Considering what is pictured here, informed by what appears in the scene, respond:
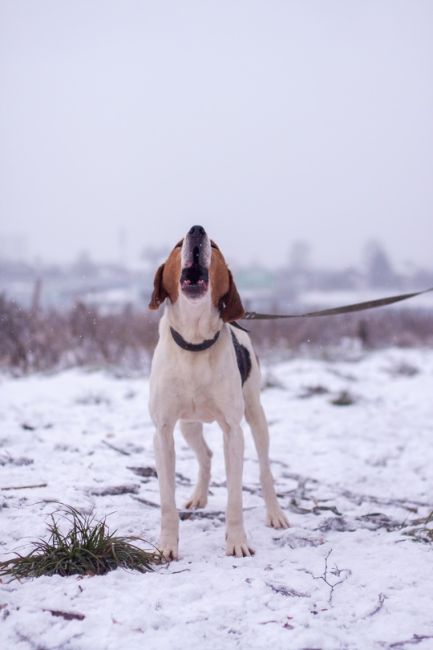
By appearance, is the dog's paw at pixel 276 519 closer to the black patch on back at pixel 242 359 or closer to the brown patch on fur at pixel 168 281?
the black patch on back at pixel 242 359

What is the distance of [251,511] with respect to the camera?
3.41 m

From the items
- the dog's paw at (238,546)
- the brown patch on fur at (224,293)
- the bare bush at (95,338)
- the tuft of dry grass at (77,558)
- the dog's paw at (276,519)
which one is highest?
the brown patch on fur at (224,293)

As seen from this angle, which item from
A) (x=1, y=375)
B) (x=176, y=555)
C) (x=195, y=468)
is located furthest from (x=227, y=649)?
(x=1, y=375)

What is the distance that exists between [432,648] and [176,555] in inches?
46.7

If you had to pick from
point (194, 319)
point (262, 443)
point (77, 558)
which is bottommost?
point (77, 558)

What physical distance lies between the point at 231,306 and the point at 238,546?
3.65ft

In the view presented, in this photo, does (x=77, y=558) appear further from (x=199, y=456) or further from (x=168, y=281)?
(x=199, y=456)

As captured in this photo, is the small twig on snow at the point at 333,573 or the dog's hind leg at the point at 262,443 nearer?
the small twig on snow at the point at 333,573

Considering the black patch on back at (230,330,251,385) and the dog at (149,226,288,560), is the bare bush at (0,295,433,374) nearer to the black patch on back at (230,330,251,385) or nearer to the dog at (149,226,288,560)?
the black patch on back at (230,330,251,385)

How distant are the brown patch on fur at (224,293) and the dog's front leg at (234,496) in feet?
1.81

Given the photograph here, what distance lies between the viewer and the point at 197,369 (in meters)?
2.68

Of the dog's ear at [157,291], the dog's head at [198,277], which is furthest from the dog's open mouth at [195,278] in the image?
the dog's ear at [157,291]

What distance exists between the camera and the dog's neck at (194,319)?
8.72ft

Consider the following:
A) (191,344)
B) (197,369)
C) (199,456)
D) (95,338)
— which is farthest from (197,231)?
(95,338)
